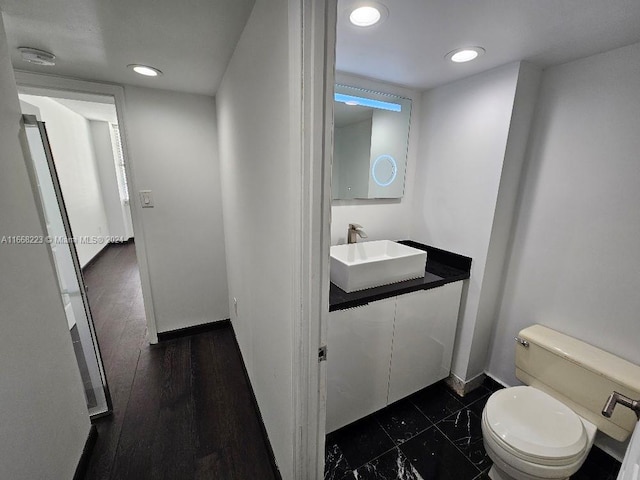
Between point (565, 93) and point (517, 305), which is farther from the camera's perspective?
point (517, 305)

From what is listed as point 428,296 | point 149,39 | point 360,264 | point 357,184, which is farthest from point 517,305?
point 149,39

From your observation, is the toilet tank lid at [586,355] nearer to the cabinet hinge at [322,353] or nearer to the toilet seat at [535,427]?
the toilet seat at [535,427]

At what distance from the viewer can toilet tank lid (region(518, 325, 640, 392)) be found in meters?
1.19

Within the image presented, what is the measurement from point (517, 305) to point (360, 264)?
3.70 ft

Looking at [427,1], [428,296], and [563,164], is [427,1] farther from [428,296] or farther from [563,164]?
[428,296]

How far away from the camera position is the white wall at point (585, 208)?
1242 mm

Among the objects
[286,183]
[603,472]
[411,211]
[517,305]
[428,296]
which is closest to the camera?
[286,183]

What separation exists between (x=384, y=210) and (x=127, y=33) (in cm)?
173

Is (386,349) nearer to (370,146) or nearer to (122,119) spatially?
(370,146)

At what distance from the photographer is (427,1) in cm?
94

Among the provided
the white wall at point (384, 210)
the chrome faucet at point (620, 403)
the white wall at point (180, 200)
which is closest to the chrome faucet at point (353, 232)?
the white wall at point (384, 210)

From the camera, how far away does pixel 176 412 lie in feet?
5.42

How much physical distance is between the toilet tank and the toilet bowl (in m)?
0.08

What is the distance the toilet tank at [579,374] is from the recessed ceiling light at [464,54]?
59.7 inches
